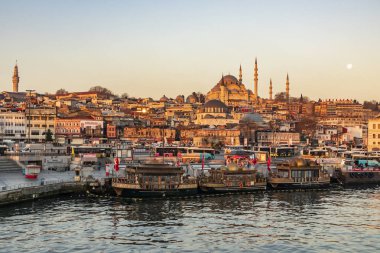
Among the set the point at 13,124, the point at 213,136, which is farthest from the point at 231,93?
the point at 13,124

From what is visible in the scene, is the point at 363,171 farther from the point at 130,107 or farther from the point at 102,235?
the point at 130,107

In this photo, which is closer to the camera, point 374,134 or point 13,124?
point 374,134

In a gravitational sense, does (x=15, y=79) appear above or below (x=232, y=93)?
above

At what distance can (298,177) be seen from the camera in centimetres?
3956

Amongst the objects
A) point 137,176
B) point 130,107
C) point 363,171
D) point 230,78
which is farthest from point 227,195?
point 230,78

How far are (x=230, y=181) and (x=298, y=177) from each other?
5.94 m

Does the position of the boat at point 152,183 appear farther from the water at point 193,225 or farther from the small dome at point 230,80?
the small dome at point 230,80

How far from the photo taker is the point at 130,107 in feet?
507

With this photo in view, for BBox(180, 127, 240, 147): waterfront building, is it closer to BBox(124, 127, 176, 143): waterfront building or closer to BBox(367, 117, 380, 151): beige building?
BBox(124, 127, 176, 143): waterfront building

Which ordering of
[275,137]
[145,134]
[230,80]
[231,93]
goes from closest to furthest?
[145,134]
[275,137]
[231,93]
[230,80]

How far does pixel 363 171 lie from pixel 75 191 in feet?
78.4

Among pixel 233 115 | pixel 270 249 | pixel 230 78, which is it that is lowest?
pixel 270 249

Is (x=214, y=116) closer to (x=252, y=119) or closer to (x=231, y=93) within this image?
(x=252, y=119)

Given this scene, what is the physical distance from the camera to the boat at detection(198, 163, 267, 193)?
1396 inches
